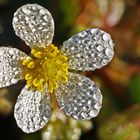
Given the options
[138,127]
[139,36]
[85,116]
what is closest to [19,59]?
→ [85,116]

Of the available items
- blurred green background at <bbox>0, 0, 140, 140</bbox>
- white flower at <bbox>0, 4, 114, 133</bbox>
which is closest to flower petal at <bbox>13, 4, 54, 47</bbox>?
white flower at <bbox>0, 4, 114, 133</bbox>

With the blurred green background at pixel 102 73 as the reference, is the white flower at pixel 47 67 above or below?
above

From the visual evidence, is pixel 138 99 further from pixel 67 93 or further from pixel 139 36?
pixel 67 93

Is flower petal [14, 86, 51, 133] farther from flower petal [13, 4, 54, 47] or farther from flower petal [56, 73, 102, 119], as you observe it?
flower petal [13, 4, 54, 47]

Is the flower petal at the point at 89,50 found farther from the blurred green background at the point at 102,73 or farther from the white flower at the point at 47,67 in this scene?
the blurred green background at the point at 102,73

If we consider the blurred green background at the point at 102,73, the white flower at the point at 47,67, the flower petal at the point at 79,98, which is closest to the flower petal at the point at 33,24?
the white flower at the point at 47,67

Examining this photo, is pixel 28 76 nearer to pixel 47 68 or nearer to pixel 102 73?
pixel 47 68
